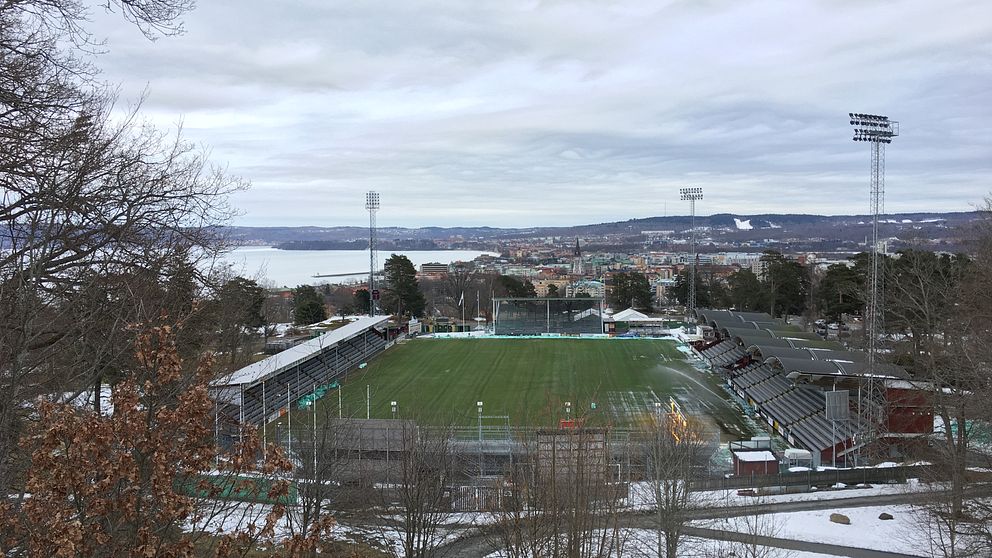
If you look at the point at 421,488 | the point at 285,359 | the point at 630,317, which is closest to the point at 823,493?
the point at 421,488

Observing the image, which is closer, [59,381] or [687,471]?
[59,381]

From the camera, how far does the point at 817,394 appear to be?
2256 centimetres

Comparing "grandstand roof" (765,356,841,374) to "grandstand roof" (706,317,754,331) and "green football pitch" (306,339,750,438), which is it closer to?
"green football pitch" (306,339,750,438)

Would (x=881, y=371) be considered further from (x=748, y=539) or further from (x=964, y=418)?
(x=748, y=539)

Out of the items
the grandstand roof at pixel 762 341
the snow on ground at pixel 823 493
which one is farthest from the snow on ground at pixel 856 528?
Result: the grandstand roof at pixel 762 341

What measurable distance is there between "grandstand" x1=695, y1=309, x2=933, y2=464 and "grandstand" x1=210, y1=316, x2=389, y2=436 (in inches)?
600

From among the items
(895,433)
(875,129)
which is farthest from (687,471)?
(875,129)

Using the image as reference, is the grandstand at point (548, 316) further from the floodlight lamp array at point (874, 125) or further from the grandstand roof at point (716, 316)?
the floodlight lamp array at point (874, 125)

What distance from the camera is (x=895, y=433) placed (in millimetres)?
19969

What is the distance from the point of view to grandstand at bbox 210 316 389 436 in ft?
74.7

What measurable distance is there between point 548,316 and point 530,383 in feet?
59.8

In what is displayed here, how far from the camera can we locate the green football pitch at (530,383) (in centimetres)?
2353

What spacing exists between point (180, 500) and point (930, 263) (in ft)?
114

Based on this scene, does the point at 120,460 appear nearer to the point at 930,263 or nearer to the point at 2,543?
the point at 2,543
